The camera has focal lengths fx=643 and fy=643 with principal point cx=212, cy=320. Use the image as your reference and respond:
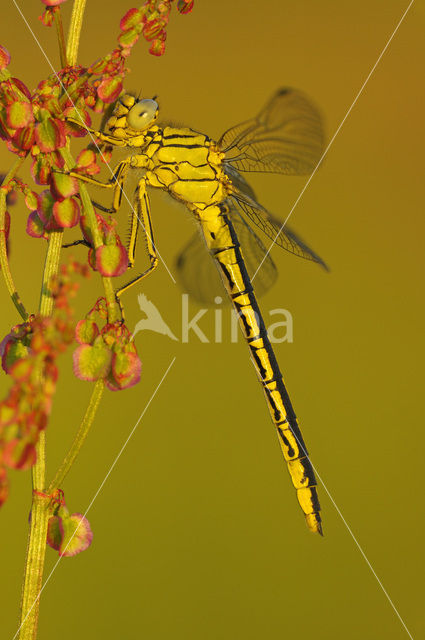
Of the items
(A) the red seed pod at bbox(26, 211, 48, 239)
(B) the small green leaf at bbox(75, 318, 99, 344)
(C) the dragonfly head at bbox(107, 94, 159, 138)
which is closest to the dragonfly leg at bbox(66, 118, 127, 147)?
(C) the dragonfly head at bbox(107, 94, 159, 138)

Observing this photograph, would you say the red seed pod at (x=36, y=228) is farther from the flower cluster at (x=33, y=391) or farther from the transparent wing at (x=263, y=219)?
the transparent wing at (x=263, y=219)

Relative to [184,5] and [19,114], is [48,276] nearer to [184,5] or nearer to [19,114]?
[19,114]

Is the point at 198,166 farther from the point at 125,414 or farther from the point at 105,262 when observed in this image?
the point at 125,414

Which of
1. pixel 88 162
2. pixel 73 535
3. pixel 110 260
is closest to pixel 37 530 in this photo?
pixel 73 535

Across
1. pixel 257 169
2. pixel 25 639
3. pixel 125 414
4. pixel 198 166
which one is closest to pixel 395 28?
pixel 257 169

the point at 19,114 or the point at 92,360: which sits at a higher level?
the point at 19,114

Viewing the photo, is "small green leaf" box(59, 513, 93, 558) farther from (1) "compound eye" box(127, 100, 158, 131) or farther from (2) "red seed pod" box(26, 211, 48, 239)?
(1) "compound eye" box(127, 100, 158, 131)

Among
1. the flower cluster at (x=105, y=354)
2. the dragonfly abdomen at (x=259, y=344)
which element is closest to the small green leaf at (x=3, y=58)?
the flower cluster at (x=105, y=354)
